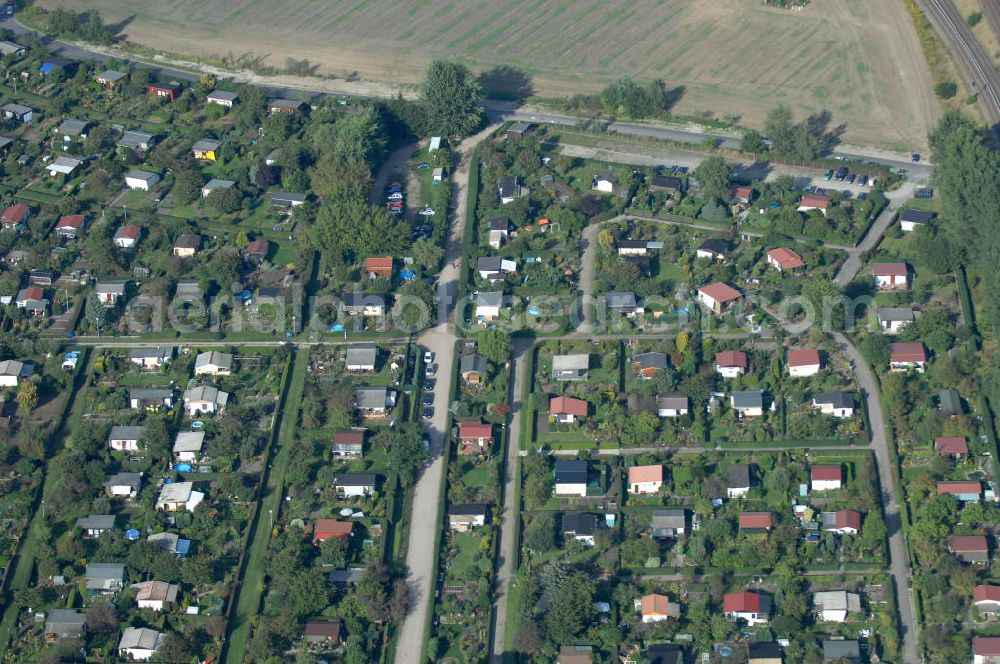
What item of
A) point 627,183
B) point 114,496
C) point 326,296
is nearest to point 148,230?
point 326,296

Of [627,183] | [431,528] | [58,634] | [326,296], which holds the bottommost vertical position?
[58,634]

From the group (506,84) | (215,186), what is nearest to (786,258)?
(506,84)

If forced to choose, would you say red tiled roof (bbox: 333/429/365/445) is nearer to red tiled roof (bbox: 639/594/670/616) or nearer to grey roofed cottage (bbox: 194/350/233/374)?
grey roofed cottage (bbox: 194/350/233/374)

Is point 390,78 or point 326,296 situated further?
point 390,78

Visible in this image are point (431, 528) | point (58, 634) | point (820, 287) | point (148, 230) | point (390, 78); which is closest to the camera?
point (58, 634)

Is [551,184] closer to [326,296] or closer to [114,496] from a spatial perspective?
[326,296]

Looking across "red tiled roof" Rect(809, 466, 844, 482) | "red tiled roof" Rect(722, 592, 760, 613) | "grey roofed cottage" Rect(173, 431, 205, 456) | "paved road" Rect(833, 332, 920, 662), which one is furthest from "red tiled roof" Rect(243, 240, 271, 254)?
"red tiled roof" Rect(722, 592, 760, 613)

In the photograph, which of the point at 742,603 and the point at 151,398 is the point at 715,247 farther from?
the point at 151,398
